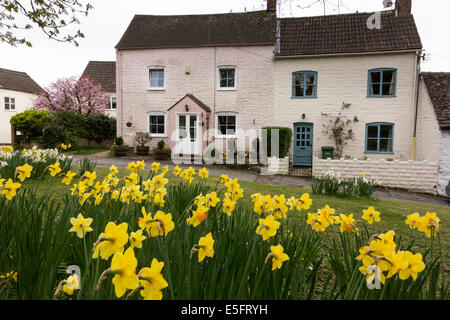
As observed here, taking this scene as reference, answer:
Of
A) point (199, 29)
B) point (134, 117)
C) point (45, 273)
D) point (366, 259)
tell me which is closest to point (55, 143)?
point (134, 117)

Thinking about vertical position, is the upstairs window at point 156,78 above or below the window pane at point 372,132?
above

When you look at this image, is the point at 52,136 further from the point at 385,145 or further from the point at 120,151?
the point at 385,145

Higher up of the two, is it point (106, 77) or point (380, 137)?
point (106, 77)

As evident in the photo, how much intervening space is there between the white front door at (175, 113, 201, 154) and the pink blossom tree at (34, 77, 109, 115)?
1021 cm

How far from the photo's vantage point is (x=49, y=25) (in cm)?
628

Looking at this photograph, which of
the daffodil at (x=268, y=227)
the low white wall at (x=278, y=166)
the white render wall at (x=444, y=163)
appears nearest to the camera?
the daffodil at (x=268, y=227)

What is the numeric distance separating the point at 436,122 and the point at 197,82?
12.9m

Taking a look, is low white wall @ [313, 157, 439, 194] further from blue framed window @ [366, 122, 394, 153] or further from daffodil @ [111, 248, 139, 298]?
daffodil @ [111, 248, 139, 298]

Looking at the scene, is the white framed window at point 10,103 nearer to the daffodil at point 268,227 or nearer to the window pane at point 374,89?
the window pane at point 374,89

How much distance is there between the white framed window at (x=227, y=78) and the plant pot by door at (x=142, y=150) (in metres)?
5.86

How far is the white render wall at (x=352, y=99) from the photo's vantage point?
1608 cm

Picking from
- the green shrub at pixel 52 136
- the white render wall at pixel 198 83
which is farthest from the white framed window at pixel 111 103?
the green shrub at pixel 52 136

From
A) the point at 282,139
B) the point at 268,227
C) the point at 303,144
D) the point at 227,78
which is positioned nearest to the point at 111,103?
the point at 227,78

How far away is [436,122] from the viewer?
537 inches
